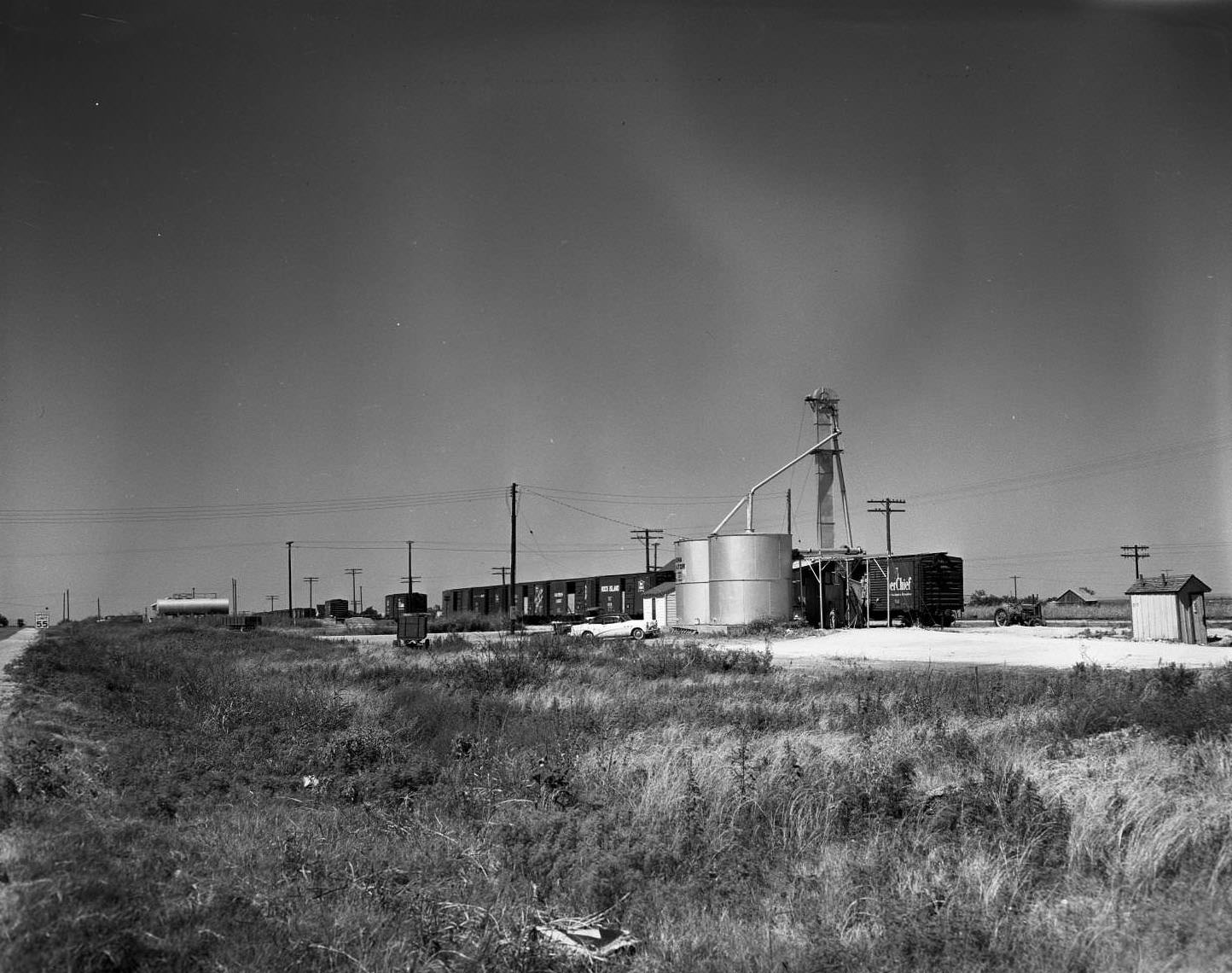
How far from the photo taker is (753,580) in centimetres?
3978

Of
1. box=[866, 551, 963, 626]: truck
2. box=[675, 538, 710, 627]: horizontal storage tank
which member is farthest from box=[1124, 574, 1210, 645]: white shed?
box=[675, 538, 710, 627]: horizontal storage tank

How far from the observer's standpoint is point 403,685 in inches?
688

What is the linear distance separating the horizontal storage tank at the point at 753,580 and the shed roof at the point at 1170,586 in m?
15.0

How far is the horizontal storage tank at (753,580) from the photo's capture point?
1560 inches

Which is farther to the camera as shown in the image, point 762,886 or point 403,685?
point 403,685

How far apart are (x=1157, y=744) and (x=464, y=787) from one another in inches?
270

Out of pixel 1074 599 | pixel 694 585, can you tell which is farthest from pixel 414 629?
pixel 1074 599

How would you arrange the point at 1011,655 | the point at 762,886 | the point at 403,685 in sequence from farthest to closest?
1. the point at 1011,655
2. the point at 403,685
3. the point at 762,886

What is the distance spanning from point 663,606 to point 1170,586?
82.5ft

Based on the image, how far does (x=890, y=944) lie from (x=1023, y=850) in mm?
1972

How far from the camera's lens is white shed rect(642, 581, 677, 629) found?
46.1 metres

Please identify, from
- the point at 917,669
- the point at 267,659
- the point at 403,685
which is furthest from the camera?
the point at 267,659

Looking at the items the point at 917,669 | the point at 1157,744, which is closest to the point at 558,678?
the point at 917,669

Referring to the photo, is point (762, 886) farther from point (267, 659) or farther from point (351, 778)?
point (267, 659)
